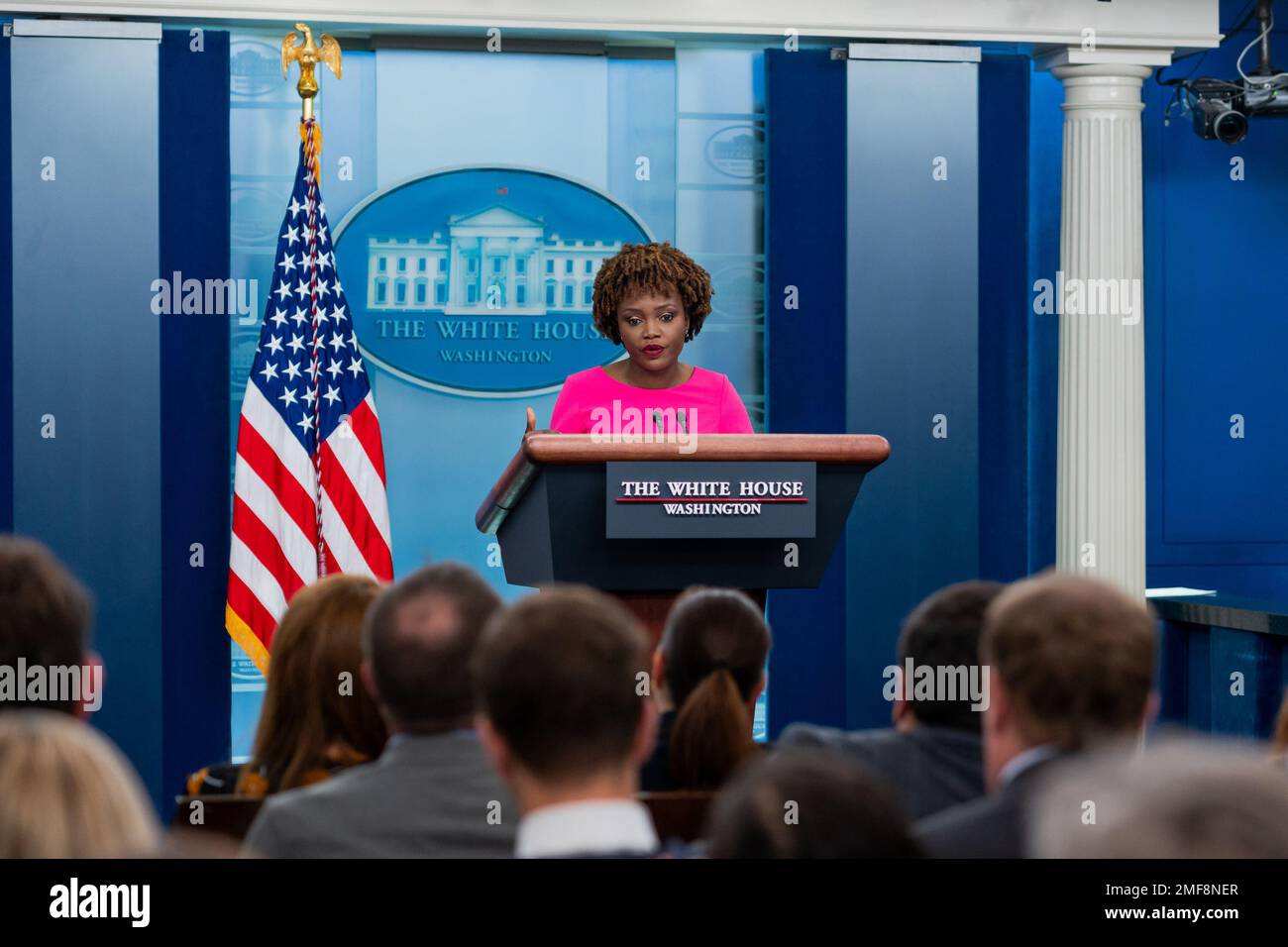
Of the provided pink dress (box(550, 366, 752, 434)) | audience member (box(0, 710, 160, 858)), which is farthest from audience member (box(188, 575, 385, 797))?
pink dress (box(550, 366, 752, 434))

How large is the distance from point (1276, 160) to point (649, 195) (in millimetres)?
2622

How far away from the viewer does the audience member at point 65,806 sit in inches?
40.8

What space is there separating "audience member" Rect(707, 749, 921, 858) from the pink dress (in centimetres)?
258

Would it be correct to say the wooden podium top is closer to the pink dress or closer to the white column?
the pink dress

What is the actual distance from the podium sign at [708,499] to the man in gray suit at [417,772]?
0.93 meters

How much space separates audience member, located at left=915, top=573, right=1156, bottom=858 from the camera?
1.56 meters

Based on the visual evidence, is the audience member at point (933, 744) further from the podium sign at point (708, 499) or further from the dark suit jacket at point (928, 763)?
the podium sign at point (708, 499)

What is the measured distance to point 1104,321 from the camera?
17.8ft

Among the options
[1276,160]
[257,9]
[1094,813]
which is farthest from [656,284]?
[1276,160]

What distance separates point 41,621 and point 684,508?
1277 millimetres
